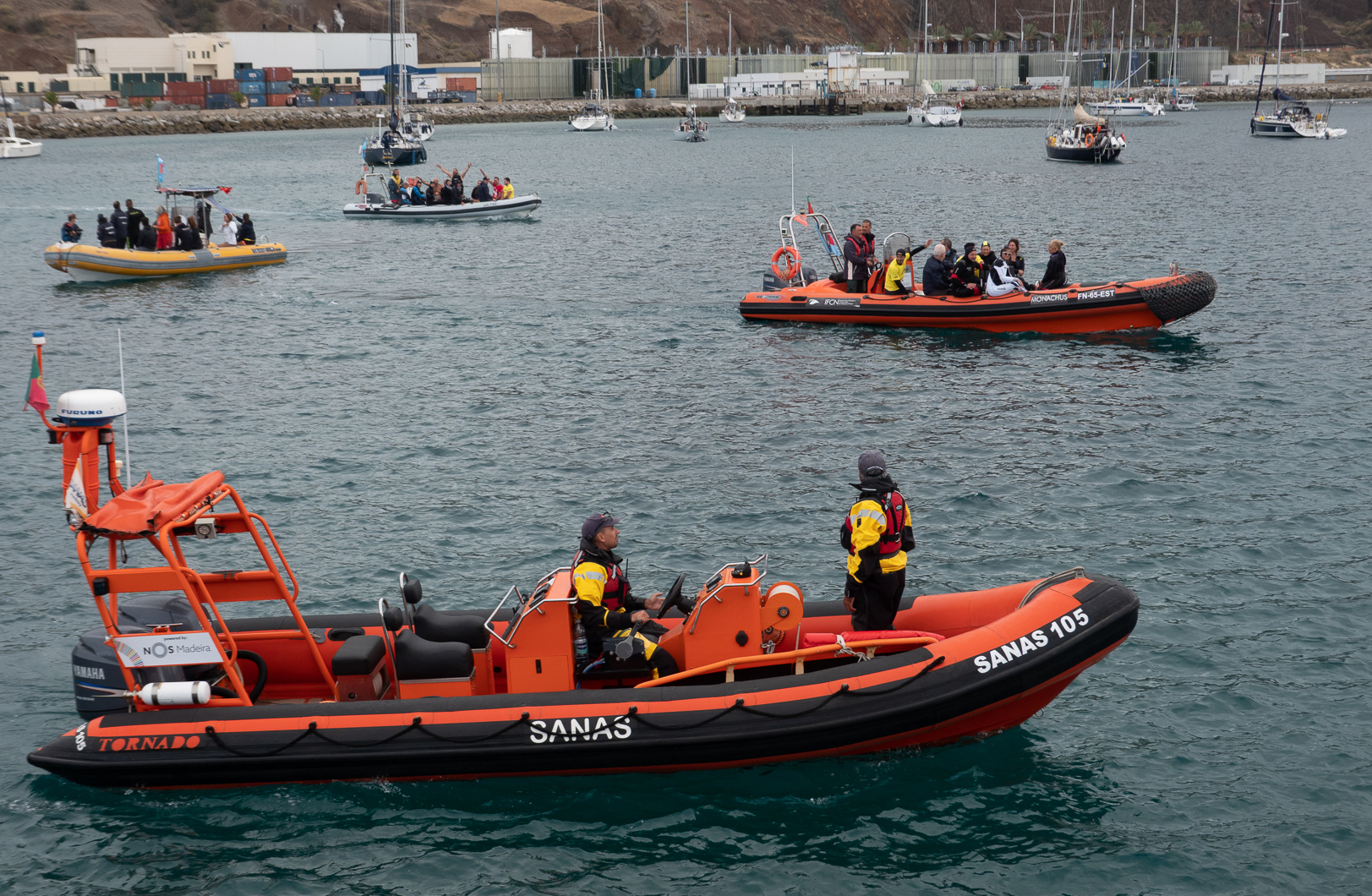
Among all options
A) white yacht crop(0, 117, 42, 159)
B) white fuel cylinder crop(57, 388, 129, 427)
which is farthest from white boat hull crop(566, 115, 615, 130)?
white fuel cylinder crop(57, 388, 129, 427)

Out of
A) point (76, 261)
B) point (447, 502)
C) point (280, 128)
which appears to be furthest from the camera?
point (280, 128)

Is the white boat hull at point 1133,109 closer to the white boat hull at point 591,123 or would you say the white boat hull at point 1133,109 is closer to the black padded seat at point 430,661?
the white boat hull at point 591,123

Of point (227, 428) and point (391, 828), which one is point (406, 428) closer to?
point (227, 428)

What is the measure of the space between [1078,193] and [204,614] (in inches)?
1824

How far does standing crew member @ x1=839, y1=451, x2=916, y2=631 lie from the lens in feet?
28.7

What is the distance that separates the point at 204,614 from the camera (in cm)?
854

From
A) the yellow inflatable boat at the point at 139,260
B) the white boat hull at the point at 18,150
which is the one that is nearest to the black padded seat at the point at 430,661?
the yellow inflatable boat at the point at 139,260

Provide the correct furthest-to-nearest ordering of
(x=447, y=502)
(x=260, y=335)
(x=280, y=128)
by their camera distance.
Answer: (x=280, y=128)
(x=260, y=335)
(x=447, y=502)

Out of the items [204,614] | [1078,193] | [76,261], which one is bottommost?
[204,614]

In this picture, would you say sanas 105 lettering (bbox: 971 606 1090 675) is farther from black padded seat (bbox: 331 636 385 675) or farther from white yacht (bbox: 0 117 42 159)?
white yacht (bbox: 0 117 42 159)

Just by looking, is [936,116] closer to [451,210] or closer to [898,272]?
[451,210]

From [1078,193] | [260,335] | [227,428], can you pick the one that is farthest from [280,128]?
[227,428]

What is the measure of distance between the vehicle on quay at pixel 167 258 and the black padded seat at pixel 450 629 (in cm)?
2297

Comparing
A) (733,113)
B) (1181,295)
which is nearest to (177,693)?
(1181,295)
